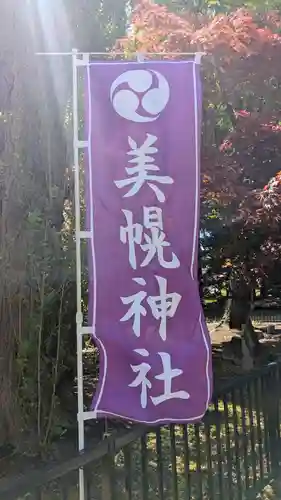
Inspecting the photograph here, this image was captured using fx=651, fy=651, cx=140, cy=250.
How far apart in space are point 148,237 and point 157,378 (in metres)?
0.67

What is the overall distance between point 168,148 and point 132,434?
1.42 metres

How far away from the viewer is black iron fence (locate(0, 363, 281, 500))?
3.12m

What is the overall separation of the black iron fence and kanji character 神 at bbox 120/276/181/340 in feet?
1.85

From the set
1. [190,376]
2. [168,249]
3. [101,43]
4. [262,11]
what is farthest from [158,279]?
[262,11]

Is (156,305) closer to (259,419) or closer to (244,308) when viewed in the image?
(259,419)

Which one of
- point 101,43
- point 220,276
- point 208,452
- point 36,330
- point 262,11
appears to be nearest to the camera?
point 208,452

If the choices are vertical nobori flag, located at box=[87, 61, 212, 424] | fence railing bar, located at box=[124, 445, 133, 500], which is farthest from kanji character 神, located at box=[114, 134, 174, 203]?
fence railing bar, located at box=[124, 445, 133, 500]

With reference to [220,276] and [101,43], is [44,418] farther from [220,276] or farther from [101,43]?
[220,276]

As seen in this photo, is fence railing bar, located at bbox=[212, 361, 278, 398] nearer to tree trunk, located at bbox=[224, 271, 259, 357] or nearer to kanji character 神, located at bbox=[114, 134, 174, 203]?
kanji character 神, located at bbox=[114, 134, 174, 203]

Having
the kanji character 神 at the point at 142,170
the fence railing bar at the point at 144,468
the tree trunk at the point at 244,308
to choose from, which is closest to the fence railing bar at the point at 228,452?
the fence railing bar at the point at 144,468

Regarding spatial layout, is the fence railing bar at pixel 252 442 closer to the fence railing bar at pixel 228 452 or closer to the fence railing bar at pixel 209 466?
the fence railing bar at pixel 228 452

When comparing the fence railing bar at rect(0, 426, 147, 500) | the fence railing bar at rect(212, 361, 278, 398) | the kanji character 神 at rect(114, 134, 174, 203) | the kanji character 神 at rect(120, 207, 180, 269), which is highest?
the kanji character 神 at rect(114, 134, 174, 203)

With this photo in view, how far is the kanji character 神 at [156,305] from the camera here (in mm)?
3059

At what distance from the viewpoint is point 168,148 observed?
3131mm
